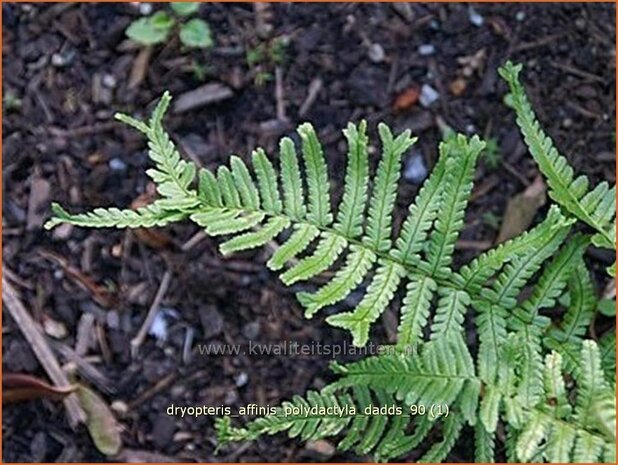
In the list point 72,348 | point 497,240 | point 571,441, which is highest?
point 571,441

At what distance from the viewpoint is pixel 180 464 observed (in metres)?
2.25

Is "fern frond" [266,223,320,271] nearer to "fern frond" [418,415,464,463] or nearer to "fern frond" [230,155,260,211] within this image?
"fern frond" [230,155,260,211]

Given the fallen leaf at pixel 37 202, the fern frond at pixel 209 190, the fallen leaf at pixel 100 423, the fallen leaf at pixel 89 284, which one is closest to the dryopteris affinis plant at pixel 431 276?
the fern frond at pixel 209 190

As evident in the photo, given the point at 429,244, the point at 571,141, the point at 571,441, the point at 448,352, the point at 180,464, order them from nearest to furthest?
the point at 571,441 → the point at 448,352 → the point at 429,244 → the point at 180,464 → the point at 571,141

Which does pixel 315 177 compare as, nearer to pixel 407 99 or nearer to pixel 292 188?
pixel 292 188

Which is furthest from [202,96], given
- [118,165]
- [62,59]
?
[62,59]

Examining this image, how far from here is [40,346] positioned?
2303 mm

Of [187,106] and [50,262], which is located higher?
[187,106]

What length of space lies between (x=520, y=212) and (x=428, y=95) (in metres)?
0.35

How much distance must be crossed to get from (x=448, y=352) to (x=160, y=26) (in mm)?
1281

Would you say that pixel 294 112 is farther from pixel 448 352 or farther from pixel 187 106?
pixel 448 352

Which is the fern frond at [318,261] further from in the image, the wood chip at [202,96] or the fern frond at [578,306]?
the wood chip at [202,96]

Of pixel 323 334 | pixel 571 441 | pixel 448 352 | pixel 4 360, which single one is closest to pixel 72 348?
pixel 4 360

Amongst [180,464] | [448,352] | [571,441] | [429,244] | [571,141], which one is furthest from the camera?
[571,141]
